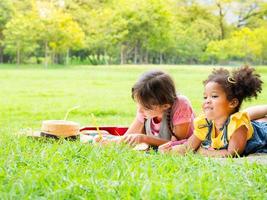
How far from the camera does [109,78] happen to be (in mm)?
14039

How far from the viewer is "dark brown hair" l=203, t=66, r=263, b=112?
2.89 meters

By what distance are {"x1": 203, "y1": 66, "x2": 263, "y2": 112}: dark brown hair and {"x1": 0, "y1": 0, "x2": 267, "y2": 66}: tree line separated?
17.0m

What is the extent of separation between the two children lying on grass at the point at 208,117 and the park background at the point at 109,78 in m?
0.37

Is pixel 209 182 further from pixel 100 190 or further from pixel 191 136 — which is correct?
pixel 191 136

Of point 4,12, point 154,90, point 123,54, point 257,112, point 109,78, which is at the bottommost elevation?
point 109,78

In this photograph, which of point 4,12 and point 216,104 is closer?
point 216,104

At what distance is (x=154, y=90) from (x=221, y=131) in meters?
0.41

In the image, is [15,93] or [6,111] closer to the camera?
[6,111]

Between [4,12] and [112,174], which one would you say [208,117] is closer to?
[112,174]

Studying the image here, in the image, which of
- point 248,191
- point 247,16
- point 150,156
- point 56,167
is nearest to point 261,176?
point 248,191

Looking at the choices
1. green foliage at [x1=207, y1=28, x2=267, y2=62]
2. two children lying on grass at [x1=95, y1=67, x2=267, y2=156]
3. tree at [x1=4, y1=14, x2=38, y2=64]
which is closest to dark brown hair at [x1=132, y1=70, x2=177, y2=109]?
two children lying on grass at [x1=95, y1=67, x2=267, y2=156]

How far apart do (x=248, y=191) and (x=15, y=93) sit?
7.63 metres

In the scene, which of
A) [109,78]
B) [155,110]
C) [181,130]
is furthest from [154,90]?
[109,78]

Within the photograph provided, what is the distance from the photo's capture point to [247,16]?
71.7 feet
